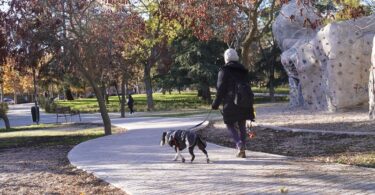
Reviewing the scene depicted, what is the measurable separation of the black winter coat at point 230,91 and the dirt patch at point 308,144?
1525 millimetres

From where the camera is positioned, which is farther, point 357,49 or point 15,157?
point 357,49

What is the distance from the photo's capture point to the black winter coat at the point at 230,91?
335 inches

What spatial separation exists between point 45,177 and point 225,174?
10.7ft

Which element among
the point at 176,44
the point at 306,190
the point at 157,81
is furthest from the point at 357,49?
the point at 157,81

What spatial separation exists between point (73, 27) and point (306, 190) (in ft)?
39.2

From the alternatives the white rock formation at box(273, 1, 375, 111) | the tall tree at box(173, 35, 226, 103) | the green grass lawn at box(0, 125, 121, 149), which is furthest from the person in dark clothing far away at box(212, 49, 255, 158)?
the tall tree at box(173, 35, 226, 103)

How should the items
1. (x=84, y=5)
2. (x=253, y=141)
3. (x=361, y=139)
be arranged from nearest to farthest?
(x=361, y=139) → (x=253, y=141) → (x=84, y=5)

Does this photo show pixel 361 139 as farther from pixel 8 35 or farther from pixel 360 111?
pixel 8 35

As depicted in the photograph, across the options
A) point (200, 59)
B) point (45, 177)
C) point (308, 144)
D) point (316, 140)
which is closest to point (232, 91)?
point (308, 144)

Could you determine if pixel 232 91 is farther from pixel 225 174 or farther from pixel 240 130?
pixel 225 174

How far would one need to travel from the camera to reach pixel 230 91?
8.55 meters

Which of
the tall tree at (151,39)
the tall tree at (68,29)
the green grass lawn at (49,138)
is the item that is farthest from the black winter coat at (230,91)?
the tall tree at (151,39)

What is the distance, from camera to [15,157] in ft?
40.1

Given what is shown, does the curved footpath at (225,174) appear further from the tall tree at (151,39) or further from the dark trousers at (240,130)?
the tall tree at (151,39)
